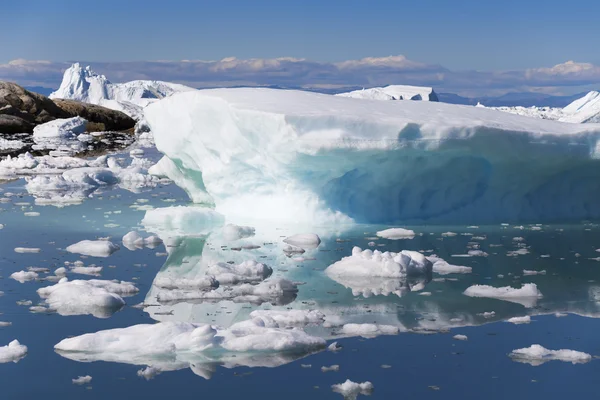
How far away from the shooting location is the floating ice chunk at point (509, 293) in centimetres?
599

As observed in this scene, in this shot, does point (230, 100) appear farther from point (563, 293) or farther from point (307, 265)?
point (563, 293)

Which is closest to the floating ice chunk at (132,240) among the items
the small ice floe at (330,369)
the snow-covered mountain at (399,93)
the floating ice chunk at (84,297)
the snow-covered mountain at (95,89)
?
the floating ice chunk at (84,297)

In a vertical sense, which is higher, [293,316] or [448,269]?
[293,316]

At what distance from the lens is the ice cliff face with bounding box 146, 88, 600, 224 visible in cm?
846

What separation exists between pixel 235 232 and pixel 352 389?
4662 millimetres

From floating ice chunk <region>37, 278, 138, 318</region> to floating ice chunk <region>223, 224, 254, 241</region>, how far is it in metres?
2.47

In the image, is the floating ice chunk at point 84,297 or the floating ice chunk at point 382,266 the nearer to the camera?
the floating ice chunk at point 84,297

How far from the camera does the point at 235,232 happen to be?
8594 millimetres

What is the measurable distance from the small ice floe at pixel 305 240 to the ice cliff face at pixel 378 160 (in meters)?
0.83

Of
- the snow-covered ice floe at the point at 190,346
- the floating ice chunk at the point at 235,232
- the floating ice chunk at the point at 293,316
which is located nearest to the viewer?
the snow-covered ice floe at the point at 190,346

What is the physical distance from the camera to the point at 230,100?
9.16 metres

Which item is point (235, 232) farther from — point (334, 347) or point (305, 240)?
point (334, 347)

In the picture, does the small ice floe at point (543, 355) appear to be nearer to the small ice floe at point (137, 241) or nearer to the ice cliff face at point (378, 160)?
the ice cliff face at point (378, 160)

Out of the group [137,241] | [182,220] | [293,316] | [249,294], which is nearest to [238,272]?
[249,294]
